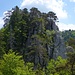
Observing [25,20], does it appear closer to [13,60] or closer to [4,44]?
[4,44]

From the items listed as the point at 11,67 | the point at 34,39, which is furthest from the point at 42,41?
the point at 11,67

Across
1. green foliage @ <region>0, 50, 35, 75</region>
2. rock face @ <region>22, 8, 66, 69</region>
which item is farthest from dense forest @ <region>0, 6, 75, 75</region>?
green foliage @ <region>0, 50, 35, 75</region>

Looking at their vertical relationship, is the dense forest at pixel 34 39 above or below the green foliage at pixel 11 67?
above

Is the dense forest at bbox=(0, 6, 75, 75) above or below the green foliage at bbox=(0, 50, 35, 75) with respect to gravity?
above

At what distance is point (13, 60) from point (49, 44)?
31280mm

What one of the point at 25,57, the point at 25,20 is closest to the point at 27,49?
the point at 25,57

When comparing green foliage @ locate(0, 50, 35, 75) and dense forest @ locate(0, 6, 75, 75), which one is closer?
green foliage @ locate(0, 50, 35, 75)

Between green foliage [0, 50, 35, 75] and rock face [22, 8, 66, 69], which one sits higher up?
rock face [22, 8, 66, 69]

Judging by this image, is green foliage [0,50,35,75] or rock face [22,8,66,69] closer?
green foliage [0,50,35,75]

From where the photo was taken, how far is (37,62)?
6994 cm

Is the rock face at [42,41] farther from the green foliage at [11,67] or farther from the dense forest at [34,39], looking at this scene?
the green foliage at [11,67]

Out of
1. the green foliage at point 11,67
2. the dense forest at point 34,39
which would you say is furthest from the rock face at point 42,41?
the green foliage at point 11,67

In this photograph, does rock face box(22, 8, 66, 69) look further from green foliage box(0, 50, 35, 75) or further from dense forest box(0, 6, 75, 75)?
green foliage box(0, 50, 35, 75)

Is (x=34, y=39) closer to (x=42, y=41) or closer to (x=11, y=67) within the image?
(x=42, y=41)
